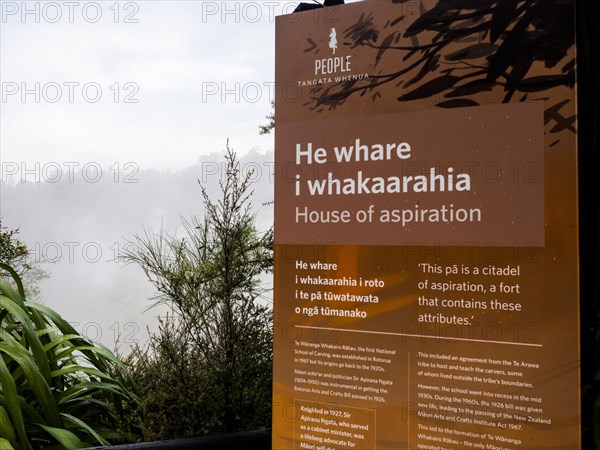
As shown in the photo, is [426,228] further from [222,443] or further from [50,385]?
[50,385]

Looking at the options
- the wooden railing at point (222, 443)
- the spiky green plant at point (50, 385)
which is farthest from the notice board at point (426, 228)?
the spiky green plant at point (50, 385)

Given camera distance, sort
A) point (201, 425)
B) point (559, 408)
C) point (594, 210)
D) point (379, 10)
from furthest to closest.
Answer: point (201, 425), point (379, 10), point (594, 210), point (559, 408)

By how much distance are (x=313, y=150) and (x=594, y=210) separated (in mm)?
792

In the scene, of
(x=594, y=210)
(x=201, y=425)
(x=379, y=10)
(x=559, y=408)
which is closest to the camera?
(x=559, y=408)

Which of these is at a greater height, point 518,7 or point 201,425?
point 518,7

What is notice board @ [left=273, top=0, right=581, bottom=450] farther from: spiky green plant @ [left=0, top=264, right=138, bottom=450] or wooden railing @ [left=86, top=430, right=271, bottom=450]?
spiky green plant @ [left=0, top=264, right=138, bottom=450]

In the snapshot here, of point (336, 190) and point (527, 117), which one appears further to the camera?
point (336, 190)

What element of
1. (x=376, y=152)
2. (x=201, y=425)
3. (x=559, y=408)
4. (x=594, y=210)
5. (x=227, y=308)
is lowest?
(x=201, y=425)

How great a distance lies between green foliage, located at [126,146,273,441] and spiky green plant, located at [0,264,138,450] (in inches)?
8.3

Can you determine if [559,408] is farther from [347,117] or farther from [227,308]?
[227,308]

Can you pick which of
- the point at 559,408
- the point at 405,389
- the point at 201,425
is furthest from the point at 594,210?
the point at 201,425

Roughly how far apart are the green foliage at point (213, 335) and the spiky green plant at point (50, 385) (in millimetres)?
210

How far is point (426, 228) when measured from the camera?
1.66 meters

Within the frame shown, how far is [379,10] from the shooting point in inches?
68.7
